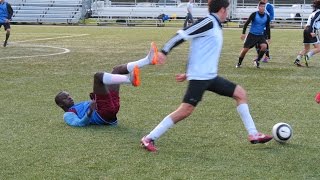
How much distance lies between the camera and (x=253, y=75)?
530 inches

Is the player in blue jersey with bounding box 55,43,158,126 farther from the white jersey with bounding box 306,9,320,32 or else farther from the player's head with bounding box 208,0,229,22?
the white jersey with bounding box 306,9,320,32

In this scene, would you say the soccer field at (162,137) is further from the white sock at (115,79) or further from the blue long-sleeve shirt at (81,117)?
the white sock at (115,79)

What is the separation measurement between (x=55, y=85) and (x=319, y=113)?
5453 mm

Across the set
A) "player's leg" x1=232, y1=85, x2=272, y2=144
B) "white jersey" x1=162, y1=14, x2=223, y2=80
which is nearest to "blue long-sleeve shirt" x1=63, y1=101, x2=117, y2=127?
"white jersey" x1=162, y1=14, x2=223, y2=80

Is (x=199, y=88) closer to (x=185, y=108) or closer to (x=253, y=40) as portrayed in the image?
(x=185, y=108)

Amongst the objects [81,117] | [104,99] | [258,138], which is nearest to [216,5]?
[258,138]

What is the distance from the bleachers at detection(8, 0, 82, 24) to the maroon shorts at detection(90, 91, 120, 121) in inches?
1572

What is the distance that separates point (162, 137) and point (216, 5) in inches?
72.3

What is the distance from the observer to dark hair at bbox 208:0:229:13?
635cm

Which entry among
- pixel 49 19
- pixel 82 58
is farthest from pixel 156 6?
pixel 82 58

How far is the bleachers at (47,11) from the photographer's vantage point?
4669 centimetres

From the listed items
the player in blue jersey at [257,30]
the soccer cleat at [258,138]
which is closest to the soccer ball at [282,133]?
the soccer cleat at [258,138]

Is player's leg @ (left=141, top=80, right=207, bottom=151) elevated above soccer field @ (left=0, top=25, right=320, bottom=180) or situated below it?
above

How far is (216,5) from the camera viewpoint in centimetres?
636
